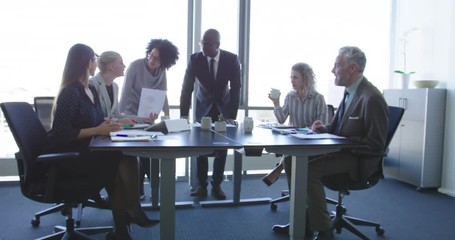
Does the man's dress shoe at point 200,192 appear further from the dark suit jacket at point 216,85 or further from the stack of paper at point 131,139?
the stack of paper at point 131,139

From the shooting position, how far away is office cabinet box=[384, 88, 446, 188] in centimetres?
402

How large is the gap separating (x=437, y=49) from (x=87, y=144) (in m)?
3.78

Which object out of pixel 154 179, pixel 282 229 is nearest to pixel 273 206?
pixel 282 229

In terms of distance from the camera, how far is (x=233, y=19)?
14.8 ft

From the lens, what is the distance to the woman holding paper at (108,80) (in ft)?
9.47

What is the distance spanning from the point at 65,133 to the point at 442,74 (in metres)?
3.84

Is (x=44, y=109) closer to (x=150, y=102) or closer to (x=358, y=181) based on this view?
(x=150, y=102)

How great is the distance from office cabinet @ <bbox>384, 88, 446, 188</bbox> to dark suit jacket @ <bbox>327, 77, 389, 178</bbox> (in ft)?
6.46

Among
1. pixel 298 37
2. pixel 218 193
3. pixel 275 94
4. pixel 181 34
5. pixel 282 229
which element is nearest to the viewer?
pixel 282 229

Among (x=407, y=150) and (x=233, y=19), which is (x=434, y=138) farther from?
(x=233, y=19)

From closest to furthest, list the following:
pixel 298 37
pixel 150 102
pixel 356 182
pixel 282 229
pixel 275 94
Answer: pixel 356 182 → pixel 282 229 → pixel 150 102 → pixel 275 94 → pixel 298 37

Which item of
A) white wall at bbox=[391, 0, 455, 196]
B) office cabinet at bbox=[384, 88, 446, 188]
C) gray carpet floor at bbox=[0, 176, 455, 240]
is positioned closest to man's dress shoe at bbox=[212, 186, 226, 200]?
gray carpet floor at bbox=[0, 176, 455, 240]

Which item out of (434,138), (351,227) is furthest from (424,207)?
(351,227)

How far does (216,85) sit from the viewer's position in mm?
3611
